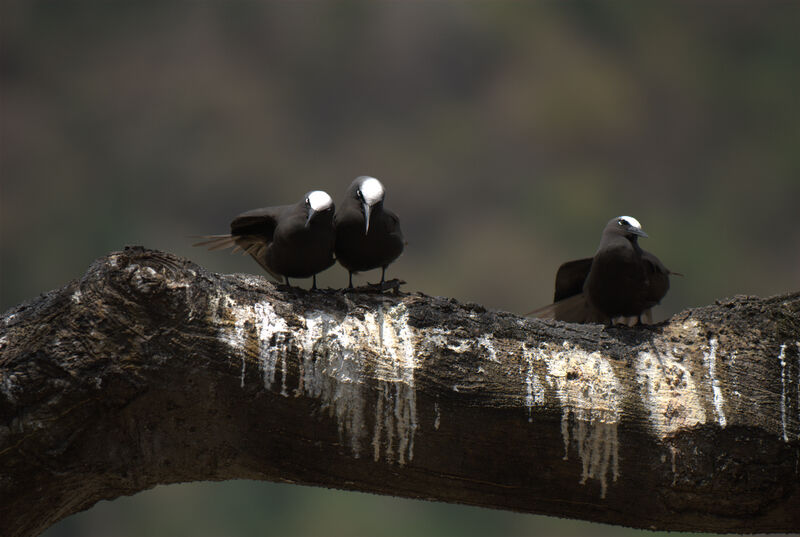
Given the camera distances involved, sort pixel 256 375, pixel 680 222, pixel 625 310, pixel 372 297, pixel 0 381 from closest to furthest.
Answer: pixel 0 381
pixel 256 375
pixel 372 297
pixel 625 310
pixel 680 222

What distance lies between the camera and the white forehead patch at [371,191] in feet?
9.01

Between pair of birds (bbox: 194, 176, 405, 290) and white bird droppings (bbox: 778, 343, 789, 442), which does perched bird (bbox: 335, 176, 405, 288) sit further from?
white bird droppings (bbox: 778, 343, 789, 442)

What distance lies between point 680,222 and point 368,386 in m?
4.94

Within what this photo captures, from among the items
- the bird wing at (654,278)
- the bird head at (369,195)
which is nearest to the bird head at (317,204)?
the bird head at (369,195)

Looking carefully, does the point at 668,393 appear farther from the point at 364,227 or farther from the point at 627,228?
the point at 364,227

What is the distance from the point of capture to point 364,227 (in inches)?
110

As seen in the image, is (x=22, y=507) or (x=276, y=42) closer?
(x=22, y=507)

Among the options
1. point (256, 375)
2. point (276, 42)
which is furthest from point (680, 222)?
point (256, 375)

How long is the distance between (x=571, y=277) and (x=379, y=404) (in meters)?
Result: 1.35

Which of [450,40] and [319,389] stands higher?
[450,40]

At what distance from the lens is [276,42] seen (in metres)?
6.82

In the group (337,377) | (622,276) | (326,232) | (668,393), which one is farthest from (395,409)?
(622,276)

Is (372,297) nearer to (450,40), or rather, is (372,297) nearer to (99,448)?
(99,448)

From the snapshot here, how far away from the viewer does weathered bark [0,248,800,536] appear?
2107 mm
